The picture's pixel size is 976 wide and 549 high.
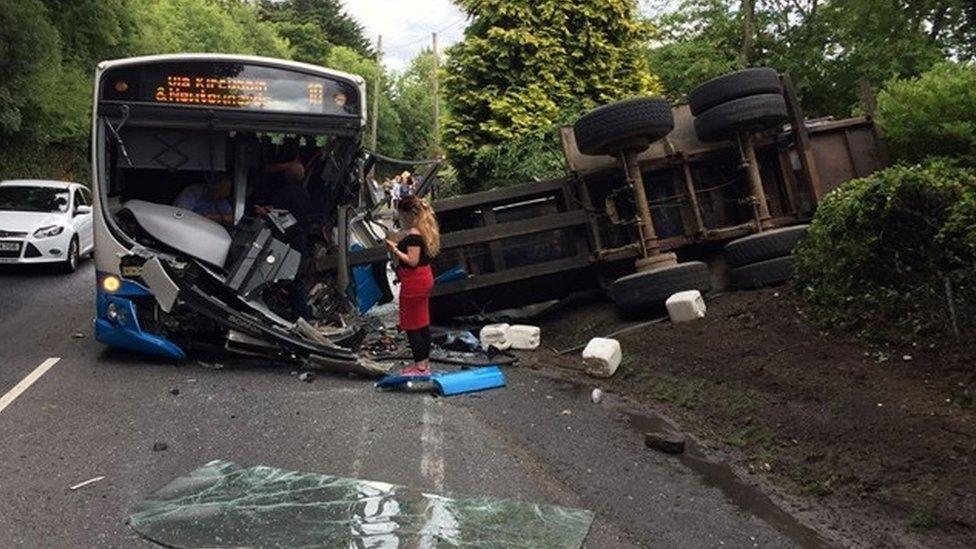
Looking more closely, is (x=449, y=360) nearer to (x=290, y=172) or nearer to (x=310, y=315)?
(x=310, y=315)

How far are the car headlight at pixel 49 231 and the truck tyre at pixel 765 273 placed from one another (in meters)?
11.3

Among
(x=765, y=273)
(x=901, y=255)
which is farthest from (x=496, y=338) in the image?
(x=901, y=255)

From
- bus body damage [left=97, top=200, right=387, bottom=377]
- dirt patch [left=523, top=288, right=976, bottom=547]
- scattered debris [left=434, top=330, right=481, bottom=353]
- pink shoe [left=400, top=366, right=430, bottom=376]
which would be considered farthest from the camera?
scattered debris [left=434, top=330, right=481, bottom=353]

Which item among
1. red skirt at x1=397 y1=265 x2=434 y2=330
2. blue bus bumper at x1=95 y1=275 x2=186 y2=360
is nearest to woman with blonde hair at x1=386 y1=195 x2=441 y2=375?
red skirt at x1=397 y1=265 x2=434 y2=330

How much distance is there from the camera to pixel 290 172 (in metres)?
9.18

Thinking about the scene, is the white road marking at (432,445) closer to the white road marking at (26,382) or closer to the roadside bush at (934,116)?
the white road marking at (26,382)

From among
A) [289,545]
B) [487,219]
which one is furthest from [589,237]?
[289,545]

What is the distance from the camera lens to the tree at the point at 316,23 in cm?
6694

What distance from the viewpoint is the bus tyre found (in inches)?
557

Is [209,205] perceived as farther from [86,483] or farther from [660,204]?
[660,204]

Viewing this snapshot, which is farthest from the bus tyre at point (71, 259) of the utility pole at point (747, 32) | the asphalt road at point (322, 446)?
the utility pole at point (747, 32)

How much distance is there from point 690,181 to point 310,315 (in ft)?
14.8

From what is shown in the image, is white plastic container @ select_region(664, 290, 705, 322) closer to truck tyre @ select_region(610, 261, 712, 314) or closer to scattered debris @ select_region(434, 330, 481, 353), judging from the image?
truck tyre @ select_region(610, 261, 712, 314)

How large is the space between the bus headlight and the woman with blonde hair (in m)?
2.46
